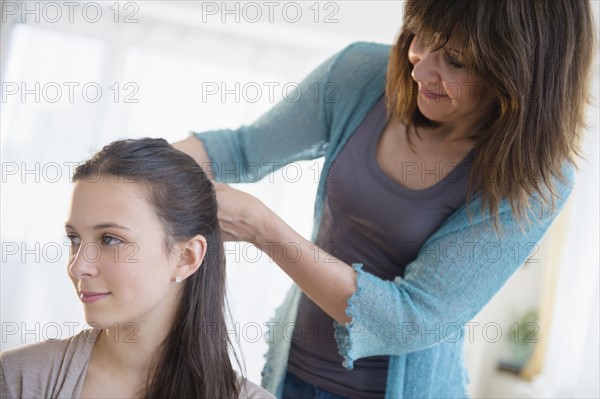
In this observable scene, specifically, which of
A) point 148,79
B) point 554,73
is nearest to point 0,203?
point 148,79

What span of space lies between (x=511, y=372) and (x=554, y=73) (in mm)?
3175

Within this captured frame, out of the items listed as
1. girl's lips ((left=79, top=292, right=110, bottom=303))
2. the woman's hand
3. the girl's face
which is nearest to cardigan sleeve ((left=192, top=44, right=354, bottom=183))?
the woman's hand

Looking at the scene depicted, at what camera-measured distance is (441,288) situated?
1280 mm

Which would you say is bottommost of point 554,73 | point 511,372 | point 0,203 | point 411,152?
point 511,372

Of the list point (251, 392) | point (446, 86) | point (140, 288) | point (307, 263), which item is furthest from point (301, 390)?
point (446, 86)

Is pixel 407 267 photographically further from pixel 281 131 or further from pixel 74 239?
pixel 74 239

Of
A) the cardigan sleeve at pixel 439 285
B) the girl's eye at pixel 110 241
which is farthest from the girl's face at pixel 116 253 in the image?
the cardigan sleeve at pixel 439 285

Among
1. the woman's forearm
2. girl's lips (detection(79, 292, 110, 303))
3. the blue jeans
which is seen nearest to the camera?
girl's lips (detection(79, 292, 110, 303))

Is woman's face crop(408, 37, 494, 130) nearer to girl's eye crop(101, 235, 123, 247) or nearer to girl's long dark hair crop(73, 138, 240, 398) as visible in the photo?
girl's long dark hair crop(73, 138, 240, 398)

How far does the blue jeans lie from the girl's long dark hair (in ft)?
0.56

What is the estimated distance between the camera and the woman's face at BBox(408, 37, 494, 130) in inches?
47.5

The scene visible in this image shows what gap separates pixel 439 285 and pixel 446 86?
35cm

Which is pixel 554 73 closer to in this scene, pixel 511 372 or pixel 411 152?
pixel 411 152

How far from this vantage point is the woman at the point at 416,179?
121 centimetres
